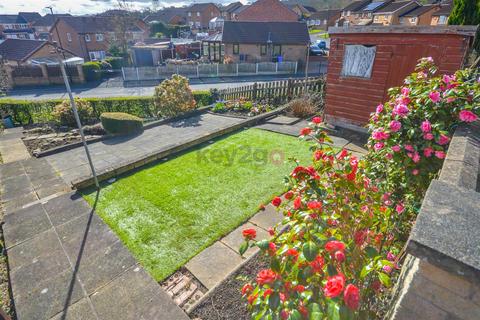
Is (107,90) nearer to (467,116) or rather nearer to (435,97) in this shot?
(435,97)

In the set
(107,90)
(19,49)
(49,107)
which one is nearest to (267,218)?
(49,107)

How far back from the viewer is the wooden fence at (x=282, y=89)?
40.3ft

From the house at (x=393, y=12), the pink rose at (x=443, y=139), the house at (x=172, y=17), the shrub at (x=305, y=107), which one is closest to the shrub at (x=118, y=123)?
the shrub at (x=305, y=107)

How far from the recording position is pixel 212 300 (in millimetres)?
3064

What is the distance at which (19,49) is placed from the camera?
3012cm

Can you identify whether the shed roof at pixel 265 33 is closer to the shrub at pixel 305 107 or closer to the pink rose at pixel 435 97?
the shrub at pixel 305 107

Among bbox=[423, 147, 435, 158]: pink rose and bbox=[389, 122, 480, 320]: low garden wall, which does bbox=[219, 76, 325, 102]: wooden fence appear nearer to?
bbox=[423, 147, 435, 158]: pink rose

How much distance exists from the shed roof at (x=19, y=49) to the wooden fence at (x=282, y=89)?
28799mm

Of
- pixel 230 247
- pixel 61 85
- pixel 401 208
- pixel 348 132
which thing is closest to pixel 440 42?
pixel 348 132

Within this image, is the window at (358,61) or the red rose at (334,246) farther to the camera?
the window at (358,61)

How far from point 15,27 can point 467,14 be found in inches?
3704

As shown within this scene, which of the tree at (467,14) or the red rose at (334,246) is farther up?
the tree at (467,14)

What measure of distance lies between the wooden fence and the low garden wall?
11.3 m

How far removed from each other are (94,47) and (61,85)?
70.2ft
